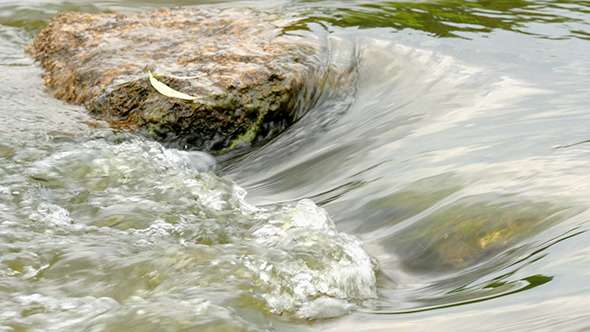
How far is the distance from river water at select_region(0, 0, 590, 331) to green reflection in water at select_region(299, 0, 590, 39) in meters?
0.31

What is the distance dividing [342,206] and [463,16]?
3.27m

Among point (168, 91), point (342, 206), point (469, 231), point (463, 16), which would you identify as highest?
point (463, 16)

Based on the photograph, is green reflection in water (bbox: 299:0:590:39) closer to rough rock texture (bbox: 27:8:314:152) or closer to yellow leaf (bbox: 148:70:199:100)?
rough rock texture (bbox: 27:8:314:152)

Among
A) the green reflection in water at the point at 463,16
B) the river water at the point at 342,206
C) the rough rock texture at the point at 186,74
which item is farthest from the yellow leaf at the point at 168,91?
the green reflection in water at the point at 463,16

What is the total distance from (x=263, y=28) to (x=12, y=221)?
2736 mm

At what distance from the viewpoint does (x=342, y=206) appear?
3176mm

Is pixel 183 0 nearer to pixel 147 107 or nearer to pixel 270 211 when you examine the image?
pixel 147 107

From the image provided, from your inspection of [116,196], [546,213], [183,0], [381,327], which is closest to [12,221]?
[116,196]

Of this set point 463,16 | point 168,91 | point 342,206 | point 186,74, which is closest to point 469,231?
point 342,206

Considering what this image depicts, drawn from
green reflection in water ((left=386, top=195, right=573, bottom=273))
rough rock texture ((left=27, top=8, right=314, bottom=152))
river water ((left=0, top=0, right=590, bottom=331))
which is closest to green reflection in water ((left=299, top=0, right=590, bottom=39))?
river water ((left=0, top=0, right=590, bottom=331))

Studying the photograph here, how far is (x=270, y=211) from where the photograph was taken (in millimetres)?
2910

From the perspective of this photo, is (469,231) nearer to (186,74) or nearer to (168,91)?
(168,91)

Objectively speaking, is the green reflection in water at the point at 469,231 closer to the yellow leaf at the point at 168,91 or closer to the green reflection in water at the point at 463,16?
the yellow leaf at the point at 168,91

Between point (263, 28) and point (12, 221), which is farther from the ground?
point (263, 28)
